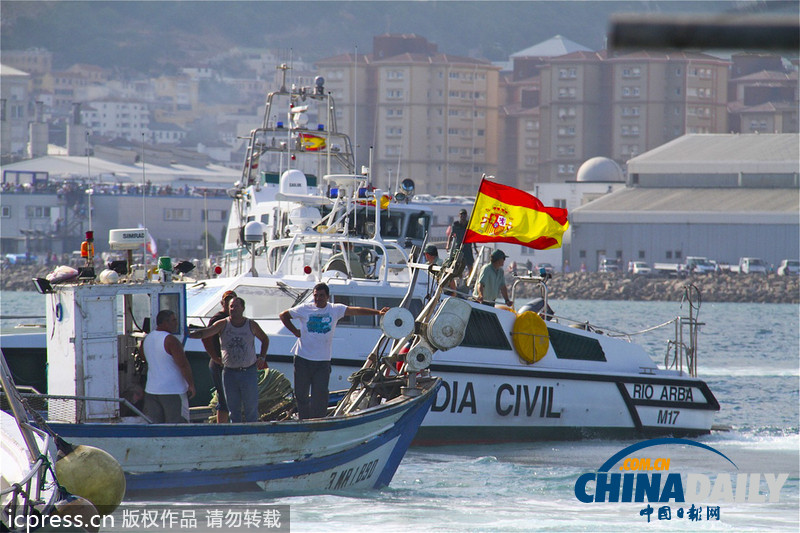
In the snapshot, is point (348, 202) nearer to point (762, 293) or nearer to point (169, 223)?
point (762, 293)

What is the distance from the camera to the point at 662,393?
15.8 metres

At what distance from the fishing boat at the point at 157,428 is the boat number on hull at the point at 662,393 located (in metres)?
5.56

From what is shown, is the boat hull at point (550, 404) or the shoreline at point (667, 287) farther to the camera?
the shoreline at point (667, 287)

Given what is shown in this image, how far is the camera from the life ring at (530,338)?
48.3 feet

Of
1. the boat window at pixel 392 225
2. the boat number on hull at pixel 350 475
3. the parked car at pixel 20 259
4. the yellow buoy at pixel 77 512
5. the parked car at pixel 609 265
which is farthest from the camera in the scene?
the parked car at pixel 20 259

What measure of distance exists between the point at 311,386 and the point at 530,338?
4343 millimetres

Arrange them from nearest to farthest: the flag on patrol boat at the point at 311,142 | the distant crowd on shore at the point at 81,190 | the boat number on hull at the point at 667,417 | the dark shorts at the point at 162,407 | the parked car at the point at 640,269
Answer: the dark shorts at the point at 162,407 < the boat number on hull at the point at 667,417 < the flag on patrol boat at the point at 311,142 < the parked car at the point at 640,269 < the distant crowd on shore at the point at 81,190

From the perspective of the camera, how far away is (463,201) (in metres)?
96.2

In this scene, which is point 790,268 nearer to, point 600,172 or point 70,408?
point 600,172

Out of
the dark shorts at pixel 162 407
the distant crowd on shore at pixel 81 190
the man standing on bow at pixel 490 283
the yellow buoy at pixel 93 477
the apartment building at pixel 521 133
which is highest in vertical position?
the apartment building at pixel 521 133

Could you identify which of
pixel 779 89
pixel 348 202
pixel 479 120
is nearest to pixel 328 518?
pixel 348 202

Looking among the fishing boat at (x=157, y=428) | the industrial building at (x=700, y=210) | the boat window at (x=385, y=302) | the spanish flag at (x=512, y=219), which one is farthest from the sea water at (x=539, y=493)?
the industrial building at (x=700, y=210)

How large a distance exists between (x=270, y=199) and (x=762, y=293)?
6228 cm

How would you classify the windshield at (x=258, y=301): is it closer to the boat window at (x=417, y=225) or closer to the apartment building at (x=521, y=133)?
the boat window at (x=417, y=225)
